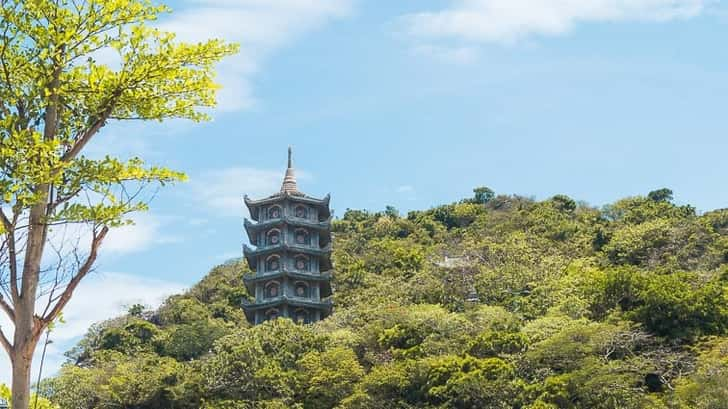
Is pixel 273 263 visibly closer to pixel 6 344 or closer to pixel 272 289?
pixel 272 289

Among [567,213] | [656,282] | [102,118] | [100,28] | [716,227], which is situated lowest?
[102,118]

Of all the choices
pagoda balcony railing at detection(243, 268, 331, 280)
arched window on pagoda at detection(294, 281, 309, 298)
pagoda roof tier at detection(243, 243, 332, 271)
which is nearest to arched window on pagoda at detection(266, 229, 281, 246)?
pagoda roof tier at detection(243, 243, 332, 271)

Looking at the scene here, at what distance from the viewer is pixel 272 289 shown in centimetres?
5222

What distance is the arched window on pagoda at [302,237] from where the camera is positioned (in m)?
53.2

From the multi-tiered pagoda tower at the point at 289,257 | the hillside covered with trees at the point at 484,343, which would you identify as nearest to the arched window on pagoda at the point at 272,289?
the multi-tiered pagoda tower at the point at 289,257

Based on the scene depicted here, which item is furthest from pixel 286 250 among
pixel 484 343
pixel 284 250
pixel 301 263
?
pixel 484 343

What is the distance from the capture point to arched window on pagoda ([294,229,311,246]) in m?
53.2

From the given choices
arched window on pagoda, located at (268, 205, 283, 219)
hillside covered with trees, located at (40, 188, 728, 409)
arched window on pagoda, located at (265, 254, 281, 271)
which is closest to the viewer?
hillside covered with trees, located at (40, 188, 728, 409)

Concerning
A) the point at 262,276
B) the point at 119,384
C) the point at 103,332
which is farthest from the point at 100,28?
the point at 103,332

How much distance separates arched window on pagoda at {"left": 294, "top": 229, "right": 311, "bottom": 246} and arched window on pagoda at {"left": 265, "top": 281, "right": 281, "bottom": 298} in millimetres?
2575

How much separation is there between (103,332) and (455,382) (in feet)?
97.9

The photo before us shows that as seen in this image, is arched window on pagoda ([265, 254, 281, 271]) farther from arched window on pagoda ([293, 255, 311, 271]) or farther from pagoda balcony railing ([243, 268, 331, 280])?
arched window on pagoda ([293, 255, 311, 271])

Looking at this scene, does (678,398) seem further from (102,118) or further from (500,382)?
(102,118)

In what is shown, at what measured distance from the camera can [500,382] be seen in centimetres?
3453
